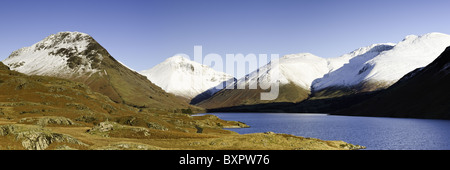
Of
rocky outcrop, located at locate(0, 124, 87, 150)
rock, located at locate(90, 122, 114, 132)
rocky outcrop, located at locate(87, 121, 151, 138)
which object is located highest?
rocky outcrop, located at locate(0, 124, 87, 150)

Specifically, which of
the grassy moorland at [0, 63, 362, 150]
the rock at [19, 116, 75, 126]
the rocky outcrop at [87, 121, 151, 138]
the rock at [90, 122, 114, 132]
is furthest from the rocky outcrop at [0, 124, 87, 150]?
the rock at [19, 116, 75, 126]

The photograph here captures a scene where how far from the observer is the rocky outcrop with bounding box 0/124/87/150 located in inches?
1631

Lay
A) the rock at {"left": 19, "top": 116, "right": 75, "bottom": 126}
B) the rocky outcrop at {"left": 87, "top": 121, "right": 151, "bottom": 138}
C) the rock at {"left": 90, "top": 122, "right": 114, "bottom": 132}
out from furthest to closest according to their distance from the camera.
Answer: the rock at {"left": 19, "top": 116, "right": 75, "bottom": 126}, the rock at {"left": 90, "top": 122, "right": 114, "bottom": 132}, the rocky outcrop at {"left": 87, "top": 121, "right": 151, "bottom": 138}

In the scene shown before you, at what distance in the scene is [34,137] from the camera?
139ft

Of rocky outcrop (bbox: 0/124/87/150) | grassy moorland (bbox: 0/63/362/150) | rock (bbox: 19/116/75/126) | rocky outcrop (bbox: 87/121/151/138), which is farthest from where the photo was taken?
rock (bbox: 19/116/75/126)

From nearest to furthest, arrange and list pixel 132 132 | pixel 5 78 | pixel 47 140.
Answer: pixel 47 140 < pixel 132 132 < pixel 5 78

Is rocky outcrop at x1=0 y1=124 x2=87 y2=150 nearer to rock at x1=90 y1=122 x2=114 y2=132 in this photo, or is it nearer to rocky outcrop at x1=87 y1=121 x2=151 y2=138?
rocky outcrop at x1=87 y1=121 x2=151 y2=138

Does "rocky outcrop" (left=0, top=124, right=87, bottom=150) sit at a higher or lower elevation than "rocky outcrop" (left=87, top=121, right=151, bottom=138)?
higher

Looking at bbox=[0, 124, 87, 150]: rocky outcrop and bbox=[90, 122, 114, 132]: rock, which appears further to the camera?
bbox=[90, 122, 114, 132]: rock
